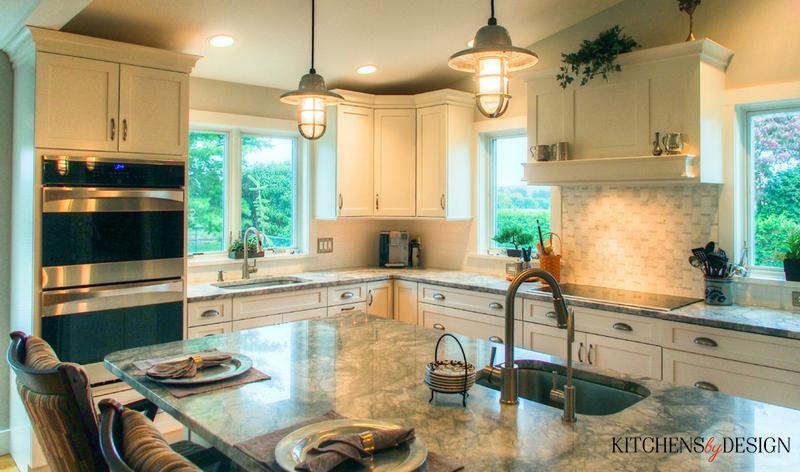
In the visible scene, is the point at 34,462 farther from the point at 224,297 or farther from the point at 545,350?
the point at 545,350

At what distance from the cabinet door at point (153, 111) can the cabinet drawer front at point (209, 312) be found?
942mm

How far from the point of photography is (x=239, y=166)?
176 inches

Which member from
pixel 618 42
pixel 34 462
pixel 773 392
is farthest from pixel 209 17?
pixel 773 392

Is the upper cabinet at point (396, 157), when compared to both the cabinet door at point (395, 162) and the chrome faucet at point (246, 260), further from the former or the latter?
the chrome faucet at point (246, 260)

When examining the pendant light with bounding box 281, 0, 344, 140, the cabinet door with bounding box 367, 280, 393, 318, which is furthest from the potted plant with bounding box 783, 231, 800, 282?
the cabinet door with bounding box 367, 280, 393, 318

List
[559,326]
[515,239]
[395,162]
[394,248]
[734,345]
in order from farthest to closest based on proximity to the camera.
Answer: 1. [394,248]
2. [395,162]
3. [515,239]
4. [734,345]
5. [559,326]

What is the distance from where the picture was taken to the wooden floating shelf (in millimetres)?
3191

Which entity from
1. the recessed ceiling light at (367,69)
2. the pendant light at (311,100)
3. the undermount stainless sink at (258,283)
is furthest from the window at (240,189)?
the pendant light at (311,100)

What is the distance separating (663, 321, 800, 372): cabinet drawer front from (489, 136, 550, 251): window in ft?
4.91

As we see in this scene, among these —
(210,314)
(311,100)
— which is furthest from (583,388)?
(210,314)

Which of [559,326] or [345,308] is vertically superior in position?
[559,326]

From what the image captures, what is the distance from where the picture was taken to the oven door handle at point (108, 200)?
2.94 meters

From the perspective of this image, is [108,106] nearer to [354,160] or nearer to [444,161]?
[354,160]

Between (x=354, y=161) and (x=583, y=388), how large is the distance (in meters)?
3.18
